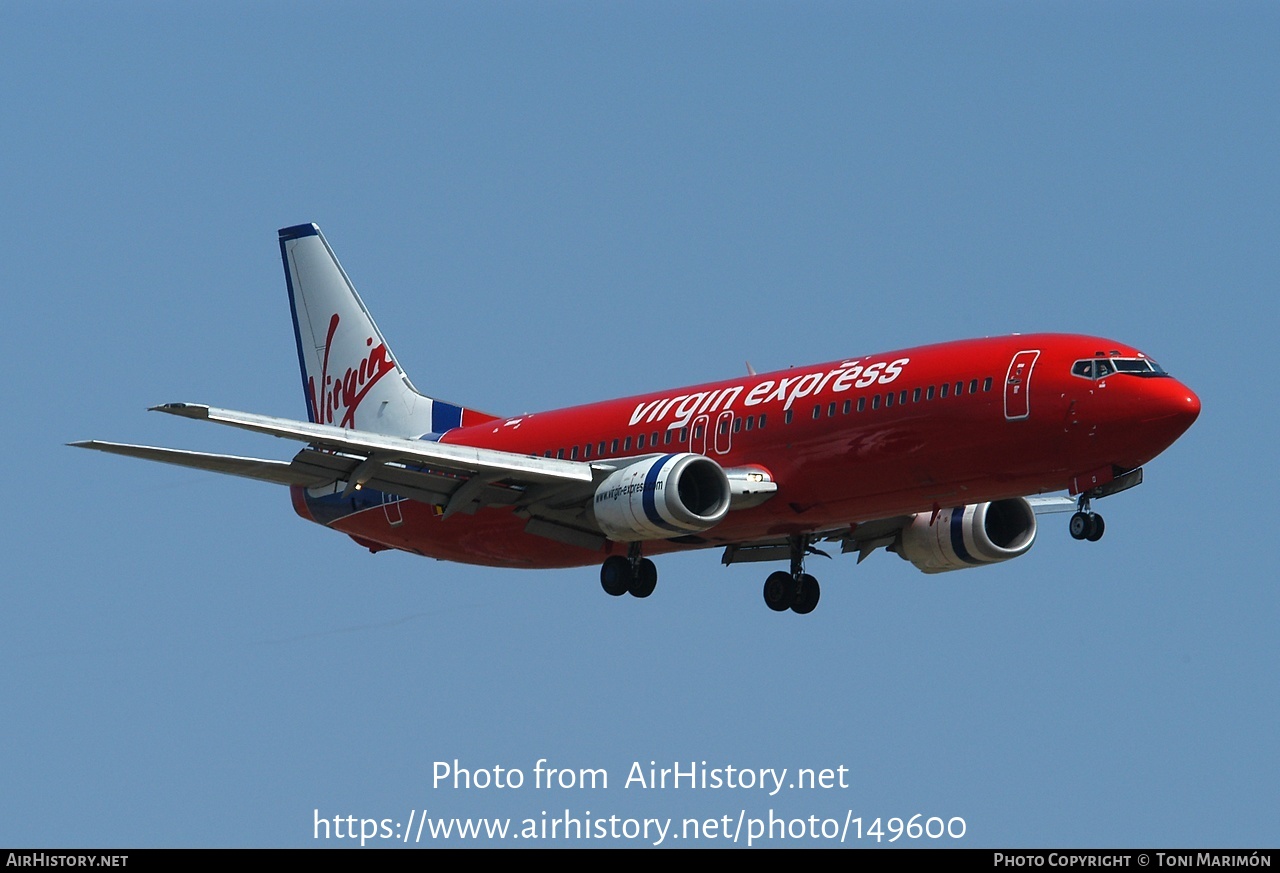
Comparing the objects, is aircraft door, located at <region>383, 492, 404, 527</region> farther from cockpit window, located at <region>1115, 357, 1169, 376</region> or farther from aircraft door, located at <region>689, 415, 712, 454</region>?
cockpit window, located at <region>1115, 357, 1169, 376</region>

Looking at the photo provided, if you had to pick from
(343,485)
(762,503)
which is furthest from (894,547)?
(343,485)

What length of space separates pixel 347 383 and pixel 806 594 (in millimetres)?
16701

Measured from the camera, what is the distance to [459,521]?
5625 centimetres

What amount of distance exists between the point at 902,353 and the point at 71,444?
18.7 metres

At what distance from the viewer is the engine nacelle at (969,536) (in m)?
54.4

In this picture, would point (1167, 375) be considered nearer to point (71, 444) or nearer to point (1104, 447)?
point (1104, 447)

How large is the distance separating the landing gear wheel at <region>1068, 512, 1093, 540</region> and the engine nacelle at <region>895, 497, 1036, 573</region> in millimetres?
7465

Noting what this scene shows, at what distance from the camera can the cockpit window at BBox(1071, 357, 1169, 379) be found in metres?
46.6

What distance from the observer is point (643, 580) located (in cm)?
5281

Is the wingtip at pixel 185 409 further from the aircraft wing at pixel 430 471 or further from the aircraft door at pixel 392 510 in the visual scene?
the aircraft door at pixel 392 510

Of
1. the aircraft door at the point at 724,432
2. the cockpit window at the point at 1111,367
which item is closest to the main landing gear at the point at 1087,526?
the cockpit window at the point at 1111,367

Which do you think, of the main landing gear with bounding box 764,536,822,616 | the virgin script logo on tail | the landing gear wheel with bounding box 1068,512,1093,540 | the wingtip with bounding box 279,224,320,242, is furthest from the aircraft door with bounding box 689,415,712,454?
the wingtip with bounding box 279,224,320,242

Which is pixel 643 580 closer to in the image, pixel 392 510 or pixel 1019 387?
pixel 392 510

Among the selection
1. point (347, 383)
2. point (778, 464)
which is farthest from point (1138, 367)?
point (347, 383)
